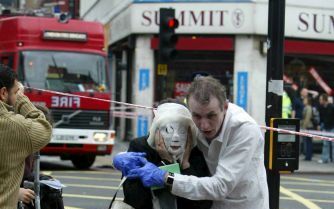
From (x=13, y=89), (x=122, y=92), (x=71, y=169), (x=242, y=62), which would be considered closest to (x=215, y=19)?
(x=242, y=62)

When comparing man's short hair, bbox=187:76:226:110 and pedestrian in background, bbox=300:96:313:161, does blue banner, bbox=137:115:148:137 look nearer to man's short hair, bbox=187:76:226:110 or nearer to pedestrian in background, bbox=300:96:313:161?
pedestrian in background, bbox=300:96:313:161

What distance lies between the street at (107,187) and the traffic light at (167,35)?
2.69m

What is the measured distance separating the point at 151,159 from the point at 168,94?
66.4ft

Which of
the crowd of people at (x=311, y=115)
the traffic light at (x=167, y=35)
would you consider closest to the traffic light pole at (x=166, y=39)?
the traffic light at (x=167, y=35)

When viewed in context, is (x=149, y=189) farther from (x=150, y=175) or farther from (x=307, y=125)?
(x=307, y=125)

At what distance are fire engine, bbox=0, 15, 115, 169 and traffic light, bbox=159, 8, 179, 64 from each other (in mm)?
1278

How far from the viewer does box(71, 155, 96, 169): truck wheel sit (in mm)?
16917

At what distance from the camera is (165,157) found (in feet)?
12.0

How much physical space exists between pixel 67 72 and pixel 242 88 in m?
8.70

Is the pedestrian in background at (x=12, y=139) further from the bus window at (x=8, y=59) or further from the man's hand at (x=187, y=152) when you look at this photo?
the bus window at (x=8, y=59)

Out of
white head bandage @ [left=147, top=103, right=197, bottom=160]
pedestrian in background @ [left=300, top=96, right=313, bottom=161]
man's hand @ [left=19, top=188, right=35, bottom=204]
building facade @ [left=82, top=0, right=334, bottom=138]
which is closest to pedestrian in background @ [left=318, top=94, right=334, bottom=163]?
pedestrian in background @ [left=300, top=96, right=313, bottom=161]

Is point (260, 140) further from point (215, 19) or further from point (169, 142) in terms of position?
point (215, 19)

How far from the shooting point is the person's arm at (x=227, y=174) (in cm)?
353

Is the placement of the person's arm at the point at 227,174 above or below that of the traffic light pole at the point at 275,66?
below
